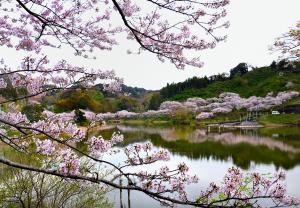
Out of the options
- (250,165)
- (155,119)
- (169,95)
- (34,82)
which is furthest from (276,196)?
(169,95)

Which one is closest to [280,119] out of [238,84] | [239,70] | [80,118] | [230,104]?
[230,104]

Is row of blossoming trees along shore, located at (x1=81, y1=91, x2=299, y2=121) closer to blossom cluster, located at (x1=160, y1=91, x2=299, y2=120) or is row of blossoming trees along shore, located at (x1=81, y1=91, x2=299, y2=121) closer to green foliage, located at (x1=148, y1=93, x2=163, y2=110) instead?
blossom cluster, located at (x1=160, y1=91, x2=299, y2=120)

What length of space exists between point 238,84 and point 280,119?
1080 inches

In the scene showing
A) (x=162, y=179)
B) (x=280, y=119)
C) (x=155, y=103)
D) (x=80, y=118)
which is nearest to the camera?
(x=162, y=179)

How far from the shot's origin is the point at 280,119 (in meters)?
48.2

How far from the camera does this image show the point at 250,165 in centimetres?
1638

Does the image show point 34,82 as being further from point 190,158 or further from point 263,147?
point 263,147

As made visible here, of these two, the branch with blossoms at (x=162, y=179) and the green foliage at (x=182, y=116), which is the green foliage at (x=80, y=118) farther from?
the green foliage at (x=182, y=116)

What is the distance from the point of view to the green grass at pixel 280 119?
46.9 meters

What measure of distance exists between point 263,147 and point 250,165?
22.4ft

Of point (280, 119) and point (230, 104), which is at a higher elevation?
point (230, 104)

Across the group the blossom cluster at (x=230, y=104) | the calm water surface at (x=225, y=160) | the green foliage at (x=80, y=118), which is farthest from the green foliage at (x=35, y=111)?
the blossom cluster at (x=230, y=104)

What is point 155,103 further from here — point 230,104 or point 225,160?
point 225,160

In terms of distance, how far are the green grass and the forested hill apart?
11.2m
